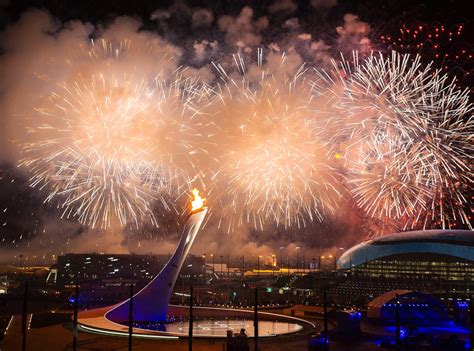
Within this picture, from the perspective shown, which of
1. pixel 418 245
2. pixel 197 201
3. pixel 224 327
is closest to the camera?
pixel 197 201

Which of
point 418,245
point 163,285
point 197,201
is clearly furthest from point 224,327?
point 418,245

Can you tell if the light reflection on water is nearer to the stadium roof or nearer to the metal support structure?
the metal support structure

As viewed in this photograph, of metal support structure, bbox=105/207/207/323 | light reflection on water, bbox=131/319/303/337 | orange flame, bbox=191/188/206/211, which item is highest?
orange flame, bbox=191/188/206/211

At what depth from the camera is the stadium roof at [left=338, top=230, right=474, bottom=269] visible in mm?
83250

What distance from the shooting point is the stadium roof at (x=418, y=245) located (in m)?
83.2

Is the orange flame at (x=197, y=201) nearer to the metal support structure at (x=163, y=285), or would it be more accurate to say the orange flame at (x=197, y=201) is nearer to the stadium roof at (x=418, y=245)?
the metal support structure at (x=163, y=285)

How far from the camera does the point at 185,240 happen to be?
117 ft

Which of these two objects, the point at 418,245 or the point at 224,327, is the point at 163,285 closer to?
the point at 224,327

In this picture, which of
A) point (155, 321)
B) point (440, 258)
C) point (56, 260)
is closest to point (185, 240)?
point (155, 321)

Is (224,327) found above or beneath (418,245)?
beneath

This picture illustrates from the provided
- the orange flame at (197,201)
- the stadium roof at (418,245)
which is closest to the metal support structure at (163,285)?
the orange flame at (197,201)

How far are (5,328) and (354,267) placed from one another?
236 feet

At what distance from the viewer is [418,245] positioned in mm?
87688

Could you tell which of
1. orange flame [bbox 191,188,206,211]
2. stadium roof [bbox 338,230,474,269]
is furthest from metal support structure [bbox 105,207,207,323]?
stadium roof [bbox 338,230,474,269]
